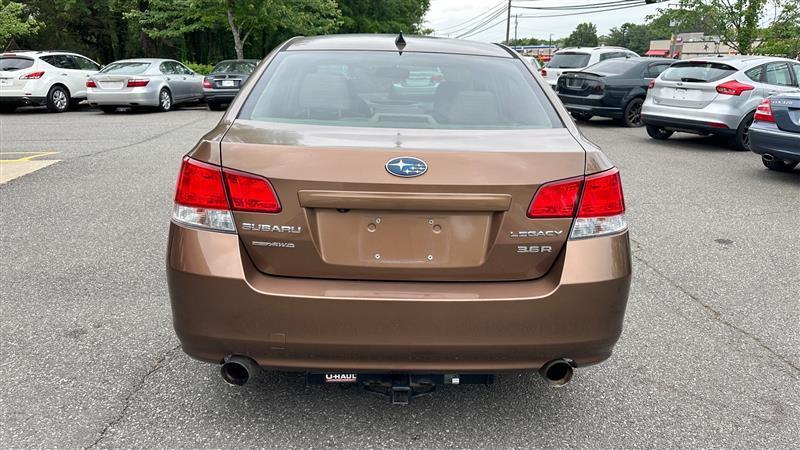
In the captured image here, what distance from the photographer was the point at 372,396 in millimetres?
2949

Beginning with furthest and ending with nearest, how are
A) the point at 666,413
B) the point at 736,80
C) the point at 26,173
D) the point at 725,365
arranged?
the point at 736,80, the point at 26,173, the point at 725,365, the point at 666,413

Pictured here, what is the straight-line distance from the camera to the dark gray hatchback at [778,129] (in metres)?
7.54

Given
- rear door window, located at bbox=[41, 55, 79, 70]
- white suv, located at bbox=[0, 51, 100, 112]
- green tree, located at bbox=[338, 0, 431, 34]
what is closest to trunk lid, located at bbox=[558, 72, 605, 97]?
white suv, located at bbox=[0, 51, 100, 112]

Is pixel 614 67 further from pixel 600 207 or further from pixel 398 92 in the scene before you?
pixel 600 207

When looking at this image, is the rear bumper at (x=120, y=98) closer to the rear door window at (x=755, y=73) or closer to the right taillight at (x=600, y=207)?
the rear door window at (x=755, y=73)

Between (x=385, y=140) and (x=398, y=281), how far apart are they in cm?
53

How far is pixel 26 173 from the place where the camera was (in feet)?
26.0

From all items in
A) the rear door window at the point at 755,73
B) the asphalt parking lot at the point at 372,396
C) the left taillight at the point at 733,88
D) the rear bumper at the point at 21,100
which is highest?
the rear door window at the point at 755,73

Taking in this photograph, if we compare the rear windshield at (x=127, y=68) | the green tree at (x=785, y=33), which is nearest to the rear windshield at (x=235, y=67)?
the rear windshield at (x=127, y=68)

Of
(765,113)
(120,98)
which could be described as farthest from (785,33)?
(120,98)

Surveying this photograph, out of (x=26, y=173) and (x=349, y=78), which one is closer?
(x=349, y=78)

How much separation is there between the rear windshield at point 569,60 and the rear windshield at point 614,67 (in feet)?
9.36

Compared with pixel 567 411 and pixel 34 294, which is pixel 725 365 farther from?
pixel 34 294

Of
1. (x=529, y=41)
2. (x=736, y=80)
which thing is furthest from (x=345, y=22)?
(x=529, y=41)
